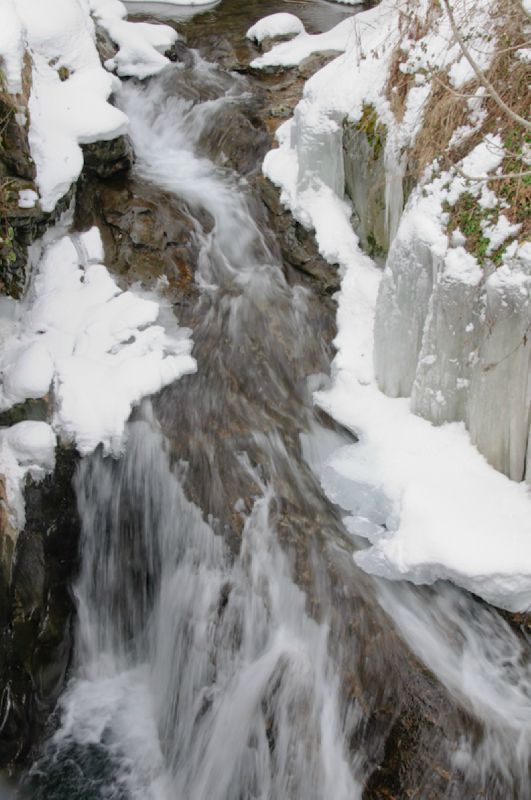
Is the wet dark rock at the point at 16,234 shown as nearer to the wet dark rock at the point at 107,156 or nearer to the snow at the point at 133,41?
the wet dark rock at the point at 107,156

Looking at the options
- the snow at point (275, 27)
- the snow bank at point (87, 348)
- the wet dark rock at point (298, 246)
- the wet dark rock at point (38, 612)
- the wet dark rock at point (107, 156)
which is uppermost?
the snow at point (275, 27)

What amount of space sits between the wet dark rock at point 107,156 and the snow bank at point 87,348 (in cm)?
81

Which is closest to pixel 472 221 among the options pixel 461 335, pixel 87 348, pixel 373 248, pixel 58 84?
pixel 461 335

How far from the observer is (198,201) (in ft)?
20.6

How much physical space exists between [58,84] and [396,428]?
15.5ft

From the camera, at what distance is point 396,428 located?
14.1ft

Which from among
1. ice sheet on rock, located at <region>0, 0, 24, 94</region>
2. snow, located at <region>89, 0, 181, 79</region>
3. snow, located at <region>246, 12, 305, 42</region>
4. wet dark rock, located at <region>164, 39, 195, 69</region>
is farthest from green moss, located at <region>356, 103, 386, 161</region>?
snow, located at <region>246, 12, 305, 42</region>

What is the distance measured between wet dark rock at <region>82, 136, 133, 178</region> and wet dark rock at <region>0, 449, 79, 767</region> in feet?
10.0

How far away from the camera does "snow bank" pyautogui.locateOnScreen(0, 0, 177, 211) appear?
5.17m

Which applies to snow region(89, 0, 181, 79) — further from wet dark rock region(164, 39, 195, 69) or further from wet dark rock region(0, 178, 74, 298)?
wet dark rock region(0, 178, 74, 298)

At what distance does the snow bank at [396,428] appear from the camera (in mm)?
3506

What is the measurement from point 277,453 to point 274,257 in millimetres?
2250

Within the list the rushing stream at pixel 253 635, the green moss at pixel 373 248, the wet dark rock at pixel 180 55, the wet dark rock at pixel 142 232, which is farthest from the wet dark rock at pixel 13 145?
the wet dark rock at pixel 180 55

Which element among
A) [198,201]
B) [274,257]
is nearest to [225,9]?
[198,201]
